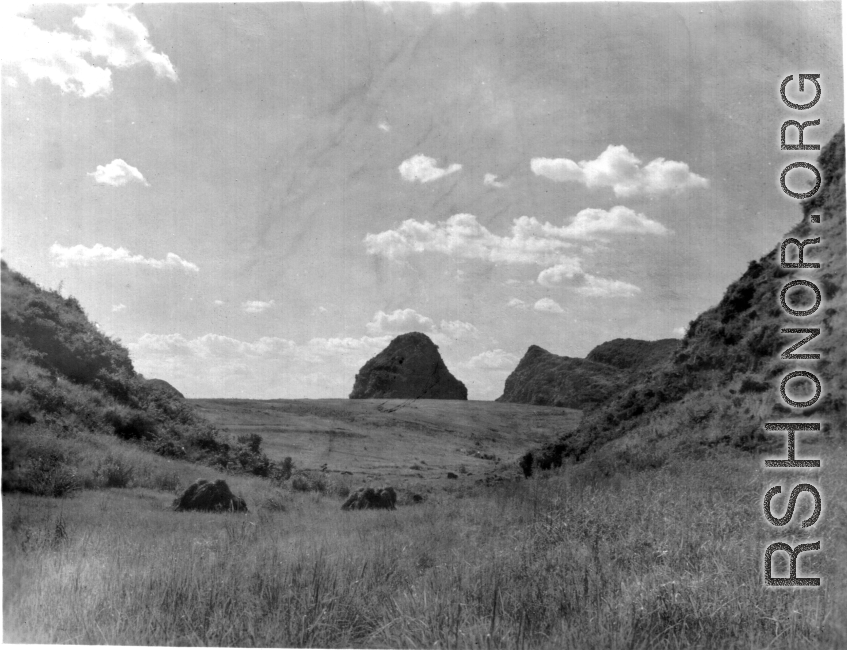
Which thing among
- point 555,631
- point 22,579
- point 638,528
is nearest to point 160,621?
point 22,579

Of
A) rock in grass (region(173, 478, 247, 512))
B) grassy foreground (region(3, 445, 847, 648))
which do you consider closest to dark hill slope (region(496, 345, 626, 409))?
rock in grass (region(173, 478, 247, 512))

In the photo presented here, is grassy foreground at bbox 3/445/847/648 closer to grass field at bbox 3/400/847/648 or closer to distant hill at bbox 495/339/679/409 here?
grass field at bbox 3/400/847/648

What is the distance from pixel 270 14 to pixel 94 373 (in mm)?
8450

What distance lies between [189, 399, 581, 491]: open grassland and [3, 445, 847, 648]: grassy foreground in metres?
8.68

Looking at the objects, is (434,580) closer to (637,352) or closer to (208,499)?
(208,499)

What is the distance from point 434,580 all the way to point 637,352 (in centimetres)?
1335

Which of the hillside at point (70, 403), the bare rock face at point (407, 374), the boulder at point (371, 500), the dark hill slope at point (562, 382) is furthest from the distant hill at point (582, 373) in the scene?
the hillside at point (70, 403)

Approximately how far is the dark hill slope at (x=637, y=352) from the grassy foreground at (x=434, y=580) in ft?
30.7

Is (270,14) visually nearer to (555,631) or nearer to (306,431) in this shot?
(555,631)

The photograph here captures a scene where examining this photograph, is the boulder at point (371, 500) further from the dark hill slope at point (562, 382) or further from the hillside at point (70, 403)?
the dark hill slope at point (562, 382)

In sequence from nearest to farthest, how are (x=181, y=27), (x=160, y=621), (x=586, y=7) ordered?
(x=160, y=621) → (x=586, y=7) → (x=181, y=27)

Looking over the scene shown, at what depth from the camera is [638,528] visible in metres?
6.32

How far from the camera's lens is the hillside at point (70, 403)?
7555 mm

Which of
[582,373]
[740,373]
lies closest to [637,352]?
[740,373]
